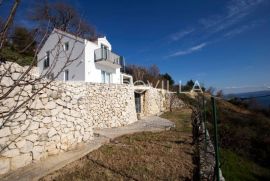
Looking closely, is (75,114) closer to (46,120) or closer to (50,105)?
(50,105)

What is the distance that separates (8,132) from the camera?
487cm

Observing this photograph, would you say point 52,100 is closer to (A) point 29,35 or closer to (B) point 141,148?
(B) point 141,148

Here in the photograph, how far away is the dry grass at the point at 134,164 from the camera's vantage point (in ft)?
15.3

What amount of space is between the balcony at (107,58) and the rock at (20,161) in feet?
45.4

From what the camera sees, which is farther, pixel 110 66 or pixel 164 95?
pixel 164 95

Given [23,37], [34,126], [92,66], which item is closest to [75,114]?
[34,126]

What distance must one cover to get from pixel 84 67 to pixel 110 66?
435cm

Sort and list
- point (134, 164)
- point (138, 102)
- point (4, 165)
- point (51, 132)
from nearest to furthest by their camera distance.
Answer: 1. point (4, 165)
2. point (134, 164)
3. point (51, 132)
4. point (138, 102)

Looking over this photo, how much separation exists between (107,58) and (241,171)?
15206mm

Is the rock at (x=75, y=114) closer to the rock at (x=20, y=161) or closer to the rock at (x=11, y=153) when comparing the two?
the rock at (x=20, y=161)

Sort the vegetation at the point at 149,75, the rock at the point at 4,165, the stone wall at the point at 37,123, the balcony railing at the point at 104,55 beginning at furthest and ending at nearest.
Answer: the vegetation at the point at 149,75 < the balcony railing at the point at 104,55 < the stone wall at the point at 37,123 < the rock at the point at 4,165

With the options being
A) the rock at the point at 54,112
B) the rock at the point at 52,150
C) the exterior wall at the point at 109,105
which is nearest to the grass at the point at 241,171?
the rock at the point at 52,150

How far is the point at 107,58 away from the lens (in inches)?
746

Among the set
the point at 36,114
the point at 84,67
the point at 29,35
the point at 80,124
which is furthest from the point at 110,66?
the point at 29,35
